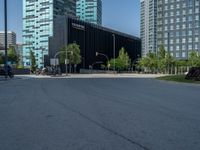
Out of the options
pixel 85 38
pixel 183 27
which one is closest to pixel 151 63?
pixel 85 38

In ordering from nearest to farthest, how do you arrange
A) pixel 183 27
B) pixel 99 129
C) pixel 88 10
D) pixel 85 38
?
pixel 99 129 < pixel 85 38 < pixel 183 27 < pixel 88 10

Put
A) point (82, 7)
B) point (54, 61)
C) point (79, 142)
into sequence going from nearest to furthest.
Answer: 1. point (79, 142)
2. point (54, 61)
3. point (82, 7)

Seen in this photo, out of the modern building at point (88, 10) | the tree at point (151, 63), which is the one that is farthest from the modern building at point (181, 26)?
the modern building at point (88, 10)

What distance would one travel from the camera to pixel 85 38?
133 meters

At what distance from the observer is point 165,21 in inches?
6393

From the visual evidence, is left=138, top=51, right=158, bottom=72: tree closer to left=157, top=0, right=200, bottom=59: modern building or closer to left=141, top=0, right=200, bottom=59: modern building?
left=141, top=0, right=200, bottom=59: modern building

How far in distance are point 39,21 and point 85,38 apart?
40.7 meters

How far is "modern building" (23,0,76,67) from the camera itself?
16062 centimetres

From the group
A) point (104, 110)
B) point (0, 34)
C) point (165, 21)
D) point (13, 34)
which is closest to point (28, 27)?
point (0, 34)

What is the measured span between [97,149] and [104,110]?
5825 millimetres

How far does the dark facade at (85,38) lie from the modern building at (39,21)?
1004 inches

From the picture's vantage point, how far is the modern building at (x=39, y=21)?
161 m

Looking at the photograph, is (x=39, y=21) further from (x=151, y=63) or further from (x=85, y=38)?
(x=151, y=63)

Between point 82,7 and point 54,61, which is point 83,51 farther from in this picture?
point 82,7
